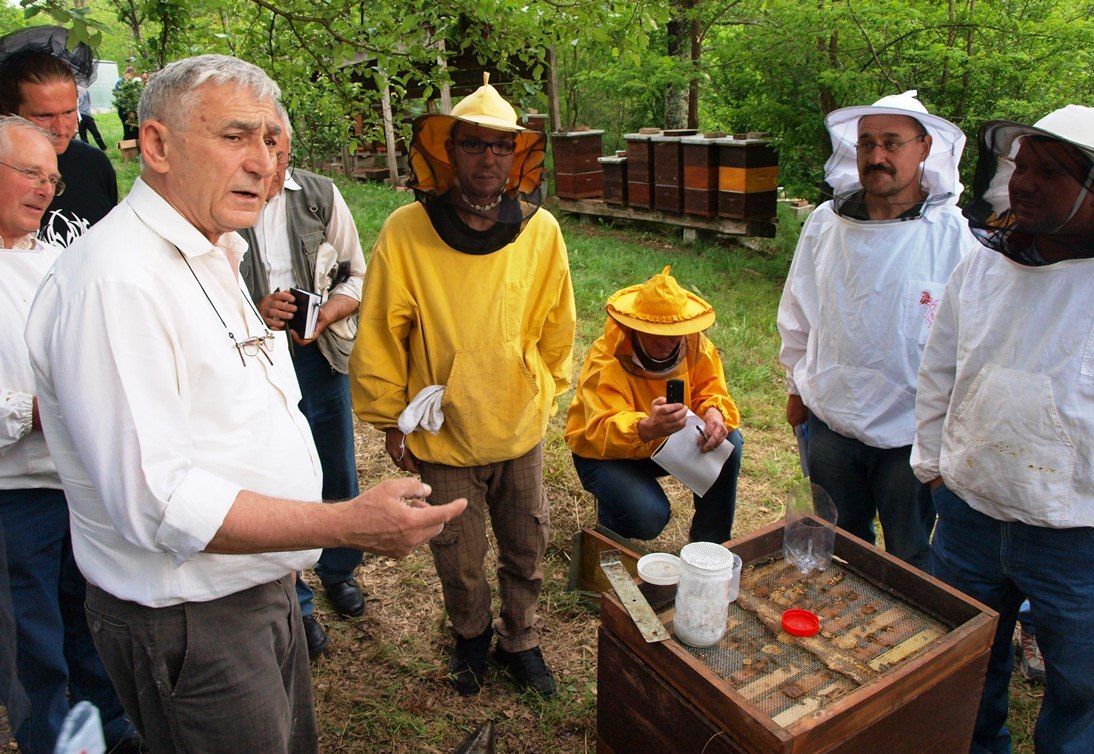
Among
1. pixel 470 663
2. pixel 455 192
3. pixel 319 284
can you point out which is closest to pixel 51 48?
pixel 319 284

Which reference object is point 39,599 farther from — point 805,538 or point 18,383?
point 805,538

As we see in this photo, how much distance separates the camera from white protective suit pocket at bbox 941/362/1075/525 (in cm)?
196

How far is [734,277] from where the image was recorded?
784 centimetres

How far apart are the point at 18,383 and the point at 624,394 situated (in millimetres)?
2073

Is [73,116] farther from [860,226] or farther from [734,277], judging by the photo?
[734,277]

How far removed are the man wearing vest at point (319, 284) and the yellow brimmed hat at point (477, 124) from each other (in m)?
0.47

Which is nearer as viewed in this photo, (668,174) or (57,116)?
(57,116)

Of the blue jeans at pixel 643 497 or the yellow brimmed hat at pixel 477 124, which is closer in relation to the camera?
the yellow brimmed hat at pixel 477 124

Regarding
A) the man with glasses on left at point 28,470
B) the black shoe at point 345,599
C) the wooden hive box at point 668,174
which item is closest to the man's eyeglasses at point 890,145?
the man with glasses on left at point 28,470

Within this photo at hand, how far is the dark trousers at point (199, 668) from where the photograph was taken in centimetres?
155

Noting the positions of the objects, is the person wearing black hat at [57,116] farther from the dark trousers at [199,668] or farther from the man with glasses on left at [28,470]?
the dark trousers at [199,668]

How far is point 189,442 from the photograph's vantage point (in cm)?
141

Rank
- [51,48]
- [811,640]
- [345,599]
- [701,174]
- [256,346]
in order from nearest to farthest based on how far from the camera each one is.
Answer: [256,346]
[811,640]
[51,48]
[345,599]
[701,174]

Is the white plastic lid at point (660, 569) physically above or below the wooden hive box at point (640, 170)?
below
